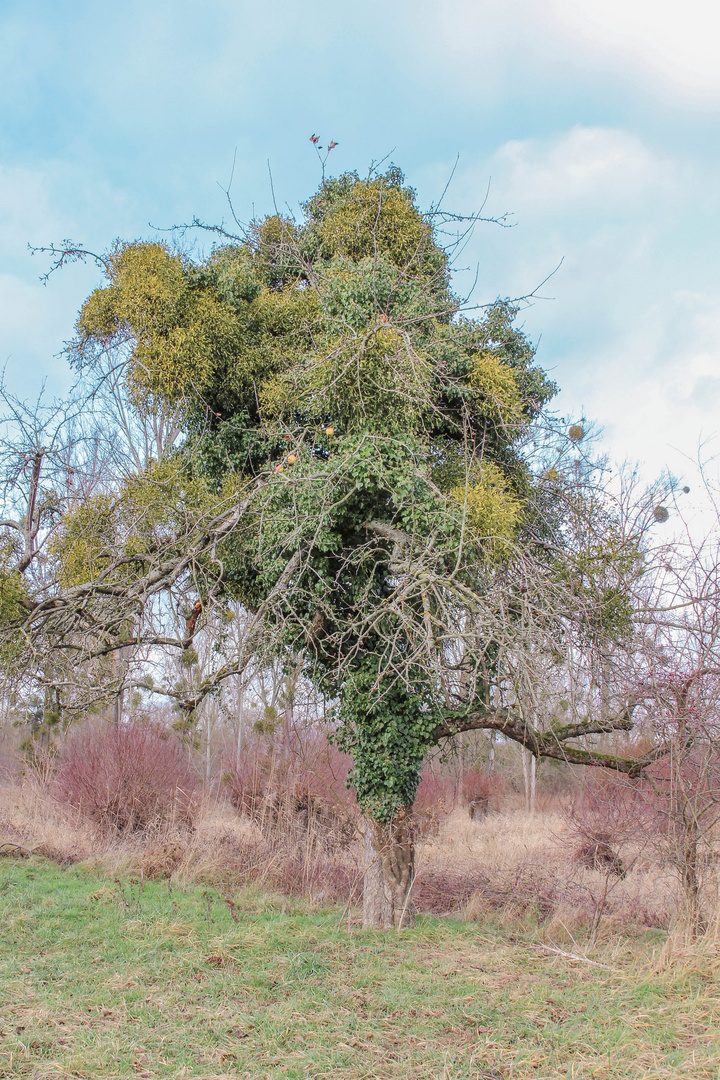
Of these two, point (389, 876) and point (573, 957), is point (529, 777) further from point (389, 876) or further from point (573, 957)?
point (573, 957)

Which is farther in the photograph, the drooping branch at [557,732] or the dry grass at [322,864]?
the dry grass at [322,864]

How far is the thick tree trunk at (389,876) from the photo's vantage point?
322 inches

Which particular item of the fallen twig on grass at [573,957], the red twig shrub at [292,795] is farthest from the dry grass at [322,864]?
the fallen twig on grass at [573,957]

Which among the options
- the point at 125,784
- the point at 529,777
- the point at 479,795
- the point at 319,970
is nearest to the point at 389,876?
the point at 319,970

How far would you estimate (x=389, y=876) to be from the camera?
27.1ft

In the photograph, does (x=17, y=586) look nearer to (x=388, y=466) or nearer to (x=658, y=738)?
(x=388, y=466)

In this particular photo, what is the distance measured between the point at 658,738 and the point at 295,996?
3618 mm

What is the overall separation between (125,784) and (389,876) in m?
5.90

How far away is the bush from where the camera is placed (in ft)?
40.1

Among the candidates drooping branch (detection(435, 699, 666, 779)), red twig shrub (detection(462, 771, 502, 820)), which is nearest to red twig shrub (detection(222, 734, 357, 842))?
drooping branch (detection(435, 699, 666, 779))

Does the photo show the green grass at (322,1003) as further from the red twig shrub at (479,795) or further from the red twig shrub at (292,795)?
the red twig shrub at (479,795)

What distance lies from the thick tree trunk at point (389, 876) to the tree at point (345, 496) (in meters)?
0.02

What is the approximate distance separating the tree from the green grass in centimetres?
179

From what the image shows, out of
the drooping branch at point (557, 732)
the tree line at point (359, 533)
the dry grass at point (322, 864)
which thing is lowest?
the dry grass at point (322, 864)
